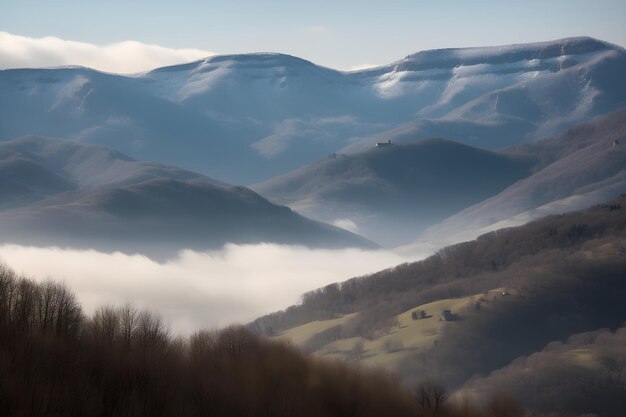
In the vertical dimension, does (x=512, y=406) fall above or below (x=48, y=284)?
below

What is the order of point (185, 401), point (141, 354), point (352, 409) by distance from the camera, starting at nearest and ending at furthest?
point (185, 401), point (141, 354), point (352, 409)

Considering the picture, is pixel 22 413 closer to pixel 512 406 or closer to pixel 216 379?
pixel 216 379

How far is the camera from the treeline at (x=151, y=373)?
67.8 meters

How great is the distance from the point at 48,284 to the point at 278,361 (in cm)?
2443

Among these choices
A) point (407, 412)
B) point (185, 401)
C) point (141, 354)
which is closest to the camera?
point (185, 401)

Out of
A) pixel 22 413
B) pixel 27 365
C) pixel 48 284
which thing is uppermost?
pixel 48 284

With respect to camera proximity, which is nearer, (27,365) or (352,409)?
(27,365)

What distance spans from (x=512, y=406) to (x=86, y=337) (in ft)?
224

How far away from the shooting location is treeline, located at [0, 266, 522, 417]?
67.8m

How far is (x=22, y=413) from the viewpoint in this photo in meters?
59.8

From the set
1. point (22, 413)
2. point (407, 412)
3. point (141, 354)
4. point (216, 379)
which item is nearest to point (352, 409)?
point (407, 412)

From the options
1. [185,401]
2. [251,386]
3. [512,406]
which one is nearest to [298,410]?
[251,386]

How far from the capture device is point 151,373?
259 ft

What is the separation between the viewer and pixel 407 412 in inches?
4112
